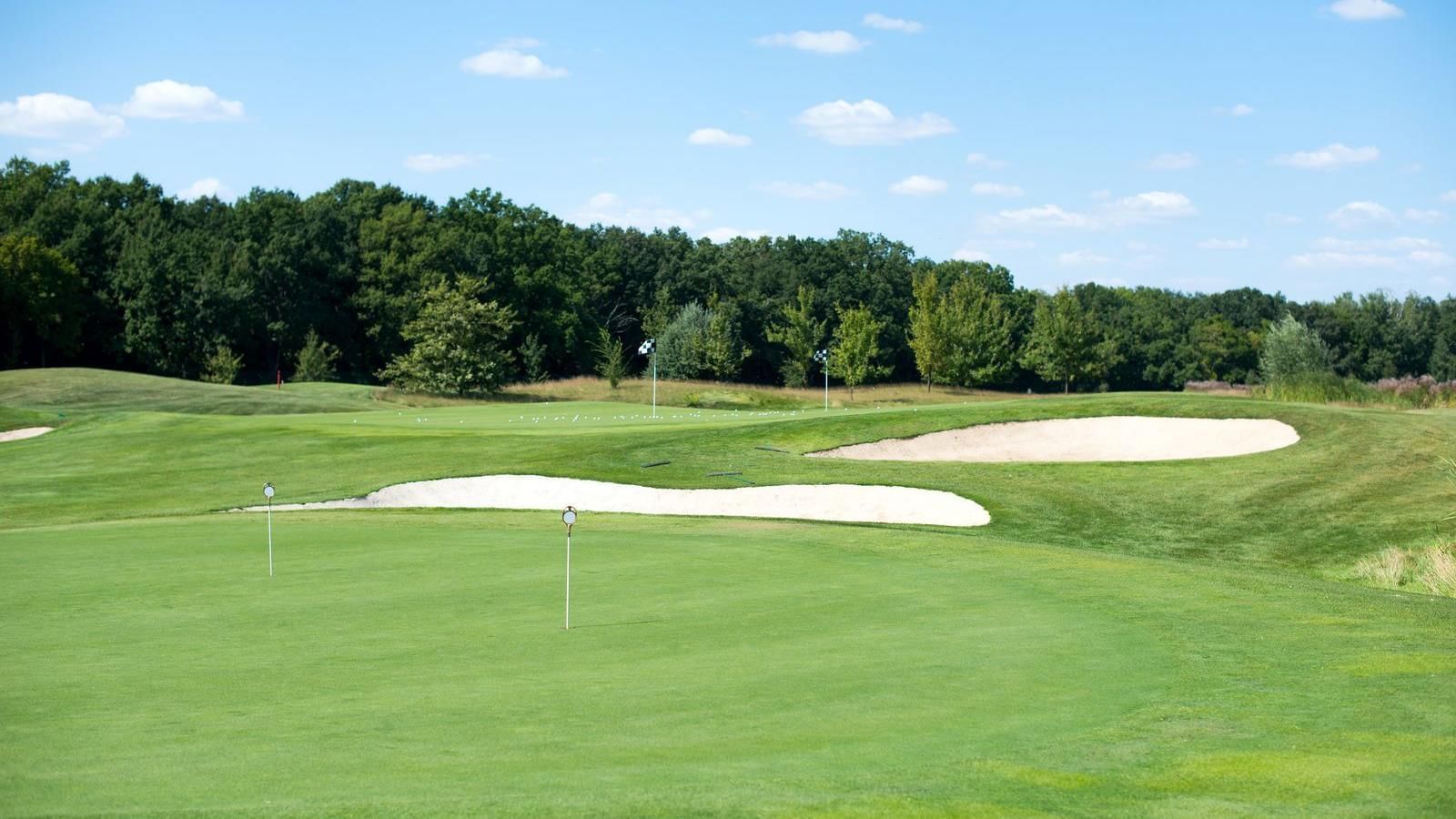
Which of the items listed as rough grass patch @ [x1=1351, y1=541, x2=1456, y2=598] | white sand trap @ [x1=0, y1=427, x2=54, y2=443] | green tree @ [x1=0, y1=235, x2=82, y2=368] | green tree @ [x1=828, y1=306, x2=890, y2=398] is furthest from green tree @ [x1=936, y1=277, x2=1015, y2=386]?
rough grass patch @ [x1=1351, y1=541, x2=1456, y2=598]

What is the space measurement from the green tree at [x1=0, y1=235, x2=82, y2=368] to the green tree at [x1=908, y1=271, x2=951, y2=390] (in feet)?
164

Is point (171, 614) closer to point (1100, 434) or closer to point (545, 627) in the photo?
point (545, 627)

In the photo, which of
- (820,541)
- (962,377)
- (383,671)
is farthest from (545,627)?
(962,377)

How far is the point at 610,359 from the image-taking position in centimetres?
6856

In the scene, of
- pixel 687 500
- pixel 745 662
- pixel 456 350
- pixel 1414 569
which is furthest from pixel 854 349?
pixel 745 662

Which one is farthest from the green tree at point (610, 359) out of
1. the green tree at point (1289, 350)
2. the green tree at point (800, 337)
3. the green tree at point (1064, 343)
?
the green tree at point (1289, 350)

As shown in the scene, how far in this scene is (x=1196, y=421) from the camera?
29672 millimetres

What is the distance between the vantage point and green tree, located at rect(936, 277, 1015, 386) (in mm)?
83375

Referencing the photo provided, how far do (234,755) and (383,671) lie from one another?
102 inches

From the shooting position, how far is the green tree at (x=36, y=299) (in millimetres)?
63406

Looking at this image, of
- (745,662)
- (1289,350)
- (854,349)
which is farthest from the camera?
(854,349)

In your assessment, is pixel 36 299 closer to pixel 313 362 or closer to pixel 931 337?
pixel 313 362

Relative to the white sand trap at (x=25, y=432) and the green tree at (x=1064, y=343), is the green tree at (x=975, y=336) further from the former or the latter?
the white sand trap at (x=25, y=432)

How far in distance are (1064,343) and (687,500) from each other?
66540 millimetres
